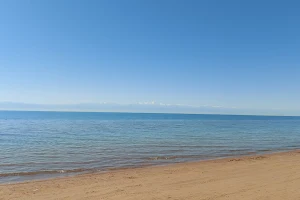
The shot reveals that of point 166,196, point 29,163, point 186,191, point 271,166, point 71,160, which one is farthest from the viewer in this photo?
point 71,160

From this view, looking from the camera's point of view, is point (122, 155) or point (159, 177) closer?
point (159, 177)

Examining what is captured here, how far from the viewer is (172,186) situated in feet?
26.9

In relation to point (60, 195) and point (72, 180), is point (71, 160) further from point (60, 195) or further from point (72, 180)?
point (60, 195)

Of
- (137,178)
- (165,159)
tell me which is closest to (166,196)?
(137,178)

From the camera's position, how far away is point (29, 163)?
12703 millimetres

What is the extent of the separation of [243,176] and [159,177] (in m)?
3.69

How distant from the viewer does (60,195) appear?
289 inches

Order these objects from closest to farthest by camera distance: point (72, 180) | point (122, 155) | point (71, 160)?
point (72, 180) → point (71, 160) → point (122, 155)

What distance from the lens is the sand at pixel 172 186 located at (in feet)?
23.7

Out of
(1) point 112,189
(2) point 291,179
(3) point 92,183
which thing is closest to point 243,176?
(2) point 291,179

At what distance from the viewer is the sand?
284 inches

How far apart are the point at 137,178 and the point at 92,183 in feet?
6.27

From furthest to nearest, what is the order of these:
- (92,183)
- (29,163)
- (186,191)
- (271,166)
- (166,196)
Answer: (29,163) < (271,166) < (92,183) < (186,191) < (166,196)

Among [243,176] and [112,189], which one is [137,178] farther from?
[243,176]
